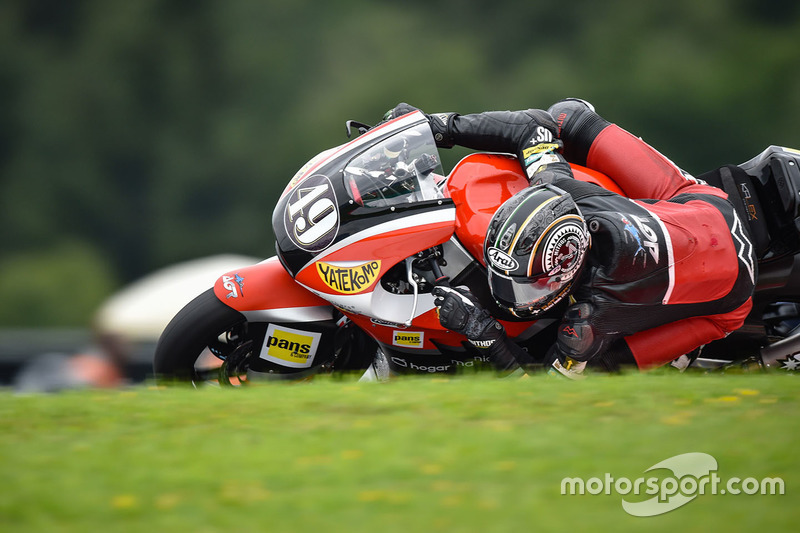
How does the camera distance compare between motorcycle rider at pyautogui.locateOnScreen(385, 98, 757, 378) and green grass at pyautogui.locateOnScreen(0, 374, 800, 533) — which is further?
motorcycle rider at pyautogui.locateOnScreen(385, 98, 757, 378)

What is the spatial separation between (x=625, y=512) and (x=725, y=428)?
762 millimetres

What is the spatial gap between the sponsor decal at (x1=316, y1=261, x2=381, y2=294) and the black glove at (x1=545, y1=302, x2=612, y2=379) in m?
0.88

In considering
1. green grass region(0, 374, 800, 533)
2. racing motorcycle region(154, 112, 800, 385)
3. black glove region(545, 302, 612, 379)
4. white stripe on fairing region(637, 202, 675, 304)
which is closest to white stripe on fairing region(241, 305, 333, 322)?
racing motorcycle region(154, 112, 800, 385)

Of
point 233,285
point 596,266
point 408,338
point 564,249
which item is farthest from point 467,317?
point 233,285

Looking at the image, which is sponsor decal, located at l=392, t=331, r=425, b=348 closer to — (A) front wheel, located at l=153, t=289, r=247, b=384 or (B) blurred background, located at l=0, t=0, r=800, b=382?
(A) front wheel, located at l=153, t=289, r=247, b=384

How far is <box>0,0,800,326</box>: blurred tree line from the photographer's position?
2559cm

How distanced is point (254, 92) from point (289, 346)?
85.4 ft

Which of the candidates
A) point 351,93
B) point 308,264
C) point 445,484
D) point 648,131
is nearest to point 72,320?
point 351,93

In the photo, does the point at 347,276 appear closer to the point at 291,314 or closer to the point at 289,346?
the point at 291,314

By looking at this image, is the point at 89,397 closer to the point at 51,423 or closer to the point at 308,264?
the point at 51,423

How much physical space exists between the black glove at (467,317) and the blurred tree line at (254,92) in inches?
834

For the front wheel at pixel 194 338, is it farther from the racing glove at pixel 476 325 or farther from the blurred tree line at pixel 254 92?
the blurred tree line at pixel 254 92

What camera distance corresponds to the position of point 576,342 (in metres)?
4.21

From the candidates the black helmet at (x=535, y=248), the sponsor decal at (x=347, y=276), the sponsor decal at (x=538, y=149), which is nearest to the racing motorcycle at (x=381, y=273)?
the sponsor decal at (x=347, y=276)
